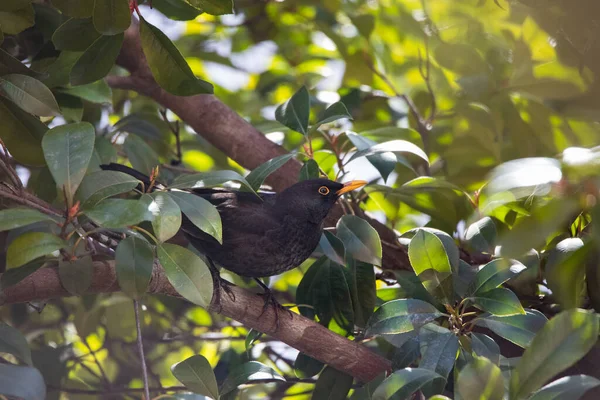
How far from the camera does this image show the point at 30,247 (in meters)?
2.11

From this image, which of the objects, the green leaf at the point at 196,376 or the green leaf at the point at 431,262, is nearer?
the green leaf at the point at 196,376

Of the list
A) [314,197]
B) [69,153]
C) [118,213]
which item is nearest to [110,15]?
[69,153]

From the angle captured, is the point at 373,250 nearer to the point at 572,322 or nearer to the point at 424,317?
the point at 424,317

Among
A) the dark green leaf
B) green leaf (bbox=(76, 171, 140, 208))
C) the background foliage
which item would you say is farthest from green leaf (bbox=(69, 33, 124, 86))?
the dark green leaf

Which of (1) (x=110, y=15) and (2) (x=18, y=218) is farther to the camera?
(1) (x=110, y=15)

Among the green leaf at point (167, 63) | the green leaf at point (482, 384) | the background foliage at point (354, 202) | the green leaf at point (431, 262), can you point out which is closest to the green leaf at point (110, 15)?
the background foliage at point (354, 202)

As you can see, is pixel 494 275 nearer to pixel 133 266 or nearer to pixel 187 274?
pixel 187 274

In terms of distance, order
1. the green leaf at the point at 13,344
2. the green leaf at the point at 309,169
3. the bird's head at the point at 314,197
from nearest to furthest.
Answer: the green leaf at the point at 13,344
the green leaf at the point at 309,169
the bird's head at the point at 314,197

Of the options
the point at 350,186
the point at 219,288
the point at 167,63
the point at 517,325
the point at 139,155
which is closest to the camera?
the point at 517,325

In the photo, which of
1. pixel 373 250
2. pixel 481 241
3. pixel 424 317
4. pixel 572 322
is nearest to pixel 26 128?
pixel 373 250

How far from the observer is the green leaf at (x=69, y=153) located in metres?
2.21

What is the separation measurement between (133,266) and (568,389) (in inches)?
55.8

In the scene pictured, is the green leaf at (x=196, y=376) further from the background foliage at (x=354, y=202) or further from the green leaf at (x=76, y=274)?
the green leaf at (x=76, y=274)

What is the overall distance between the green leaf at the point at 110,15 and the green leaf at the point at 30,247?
2.70ft
